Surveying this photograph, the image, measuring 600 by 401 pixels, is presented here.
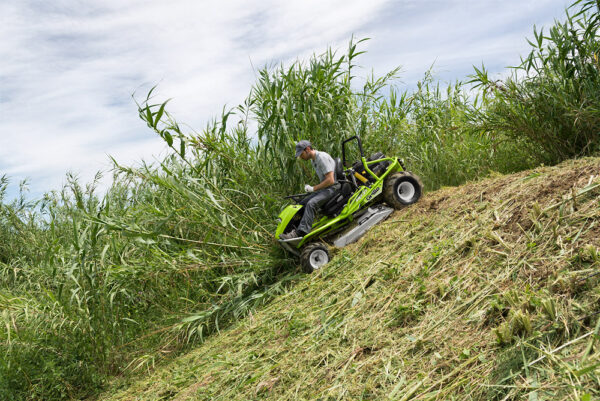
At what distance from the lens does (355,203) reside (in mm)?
5930

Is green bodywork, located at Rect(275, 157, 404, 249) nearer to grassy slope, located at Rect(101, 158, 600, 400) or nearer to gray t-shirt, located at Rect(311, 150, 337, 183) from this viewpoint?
gray t-shirt, located at Rect(311, 150, 337, 183)

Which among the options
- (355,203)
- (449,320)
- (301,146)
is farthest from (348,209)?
(449,320)

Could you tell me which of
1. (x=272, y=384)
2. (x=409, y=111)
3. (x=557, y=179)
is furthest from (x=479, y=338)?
(x=409, y=111)

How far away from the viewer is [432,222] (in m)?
4.44

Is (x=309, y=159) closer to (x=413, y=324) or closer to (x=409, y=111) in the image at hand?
(x=409, y=111)

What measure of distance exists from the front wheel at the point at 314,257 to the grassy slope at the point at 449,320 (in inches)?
23.9

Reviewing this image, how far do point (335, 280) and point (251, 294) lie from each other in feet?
4.21

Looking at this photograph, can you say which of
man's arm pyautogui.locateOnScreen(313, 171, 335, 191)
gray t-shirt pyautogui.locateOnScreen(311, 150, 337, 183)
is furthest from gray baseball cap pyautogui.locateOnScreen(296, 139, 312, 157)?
man's arm pyautogui.locateOnScreen(313, 171, 335, 191)

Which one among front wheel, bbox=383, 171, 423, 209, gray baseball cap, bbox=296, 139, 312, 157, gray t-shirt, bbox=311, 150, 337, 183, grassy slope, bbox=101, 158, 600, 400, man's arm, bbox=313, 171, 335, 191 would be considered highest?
gray baseball cap, bbox=296, 139, 312, 157

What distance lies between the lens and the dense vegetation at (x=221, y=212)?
5129 mm

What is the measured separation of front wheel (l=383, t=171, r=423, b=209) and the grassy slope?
125 centimetres

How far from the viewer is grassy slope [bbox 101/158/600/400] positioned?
2.23 meters

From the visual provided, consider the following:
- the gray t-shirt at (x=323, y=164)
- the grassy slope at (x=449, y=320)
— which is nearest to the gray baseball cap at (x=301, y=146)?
the gray t-shirt at (x=323, y=164)

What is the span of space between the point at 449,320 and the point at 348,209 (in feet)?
10.4
